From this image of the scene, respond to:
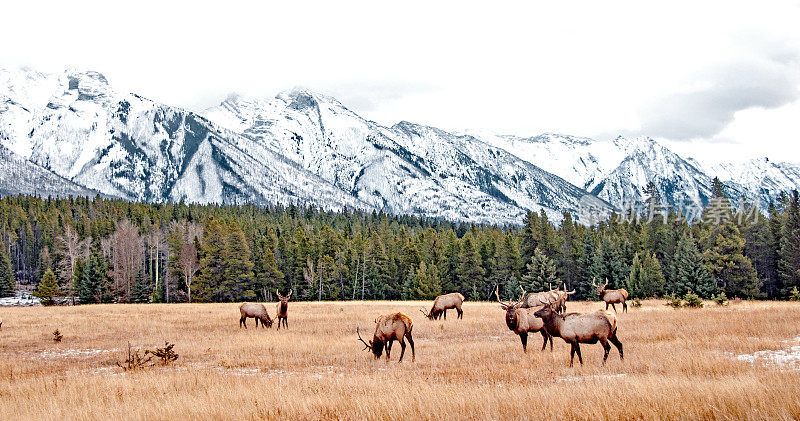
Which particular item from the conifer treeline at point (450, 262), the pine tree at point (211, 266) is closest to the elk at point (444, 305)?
the conifer treeline at point (450, 262)

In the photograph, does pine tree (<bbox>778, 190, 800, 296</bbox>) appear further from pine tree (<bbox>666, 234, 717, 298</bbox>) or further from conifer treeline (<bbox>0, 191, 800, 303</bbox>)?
pine tree (<bbox>666, 234, 717, 298</bbox>)

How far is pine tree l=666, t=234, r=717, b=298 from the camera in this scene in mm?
54781

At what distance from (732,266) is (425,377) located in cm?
5376

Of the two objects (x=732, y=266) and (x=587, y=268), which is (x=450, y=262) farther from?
(x=732, y=266)

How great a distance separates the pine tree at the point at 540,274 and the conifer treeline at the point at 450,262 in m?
0.17

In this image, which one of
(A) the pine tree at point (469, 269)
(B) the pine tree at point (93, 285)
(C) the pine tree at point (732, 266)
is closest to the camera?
(C) the pine tree at point (732, 266)

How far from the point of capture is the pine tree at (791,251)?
189 feet

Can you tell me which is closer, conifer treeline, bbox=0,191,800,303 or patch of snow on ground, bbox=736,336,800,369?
patch of snow on ground, bbox=736,336,800,369

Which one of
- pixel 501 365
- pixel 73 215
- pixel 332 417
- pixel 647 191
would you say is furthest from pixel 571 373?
pixel 73 215

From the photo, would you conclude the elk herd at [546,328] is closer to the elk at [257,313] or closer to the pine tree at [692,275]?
the elk at [257,313]

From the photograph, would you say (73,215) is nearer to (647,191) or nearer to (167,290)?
(167,290)

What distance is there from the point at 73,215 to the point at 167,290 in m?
78.2

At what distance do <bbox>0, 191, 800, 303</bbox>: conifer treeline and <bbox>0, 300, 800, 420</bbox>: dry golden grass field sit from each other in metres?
39.0

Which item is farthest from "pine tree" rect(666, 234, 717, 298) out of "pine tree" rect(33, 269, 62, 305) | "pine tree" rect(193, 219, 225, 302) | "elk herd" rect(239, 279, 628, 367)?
"pine tree" rect(33, 269, 62, 305)
